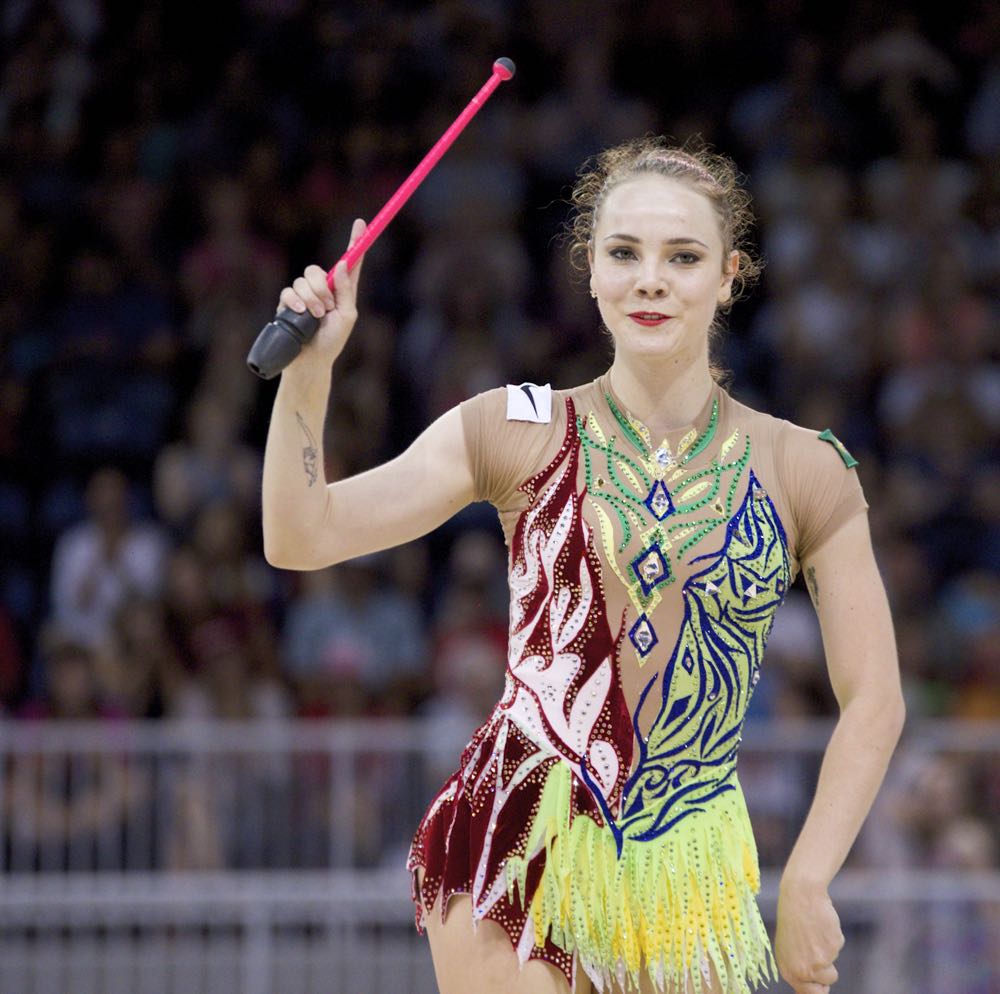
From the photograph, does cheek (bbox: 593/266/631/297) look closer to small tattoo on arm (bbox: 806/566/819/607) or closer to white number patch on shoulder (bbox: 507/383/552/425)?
white number patch on shoulder (bbox: 507/383/552/425)

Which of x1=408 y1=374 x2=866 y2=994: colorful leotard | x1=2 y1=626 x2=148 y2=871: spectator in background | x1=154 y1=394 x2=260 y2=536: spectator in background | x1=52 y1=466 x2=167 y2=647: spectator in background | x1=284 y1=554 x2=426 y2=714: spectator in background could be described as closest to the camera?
x1=408 y1=374 x2=866 y2=994: colorful leotard

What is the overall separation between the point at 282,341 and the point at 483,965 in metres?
1.02

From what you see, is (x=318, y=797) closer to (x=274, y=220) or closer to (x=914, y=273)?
(x=274, y=220)

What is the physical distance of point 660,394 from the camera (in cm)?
332

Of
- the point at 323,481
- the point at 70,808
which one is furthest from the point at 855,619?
the point at 70,808

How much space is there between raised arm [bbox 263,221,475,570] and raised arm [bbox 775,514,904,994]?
641mm

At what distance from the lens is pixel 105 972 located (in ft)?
22.1

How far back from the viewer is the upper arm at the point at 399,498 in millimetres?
3076

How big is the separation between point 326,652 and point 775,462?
4.58 meters

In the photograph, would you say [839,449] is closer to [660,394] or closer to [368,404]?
[660,394]

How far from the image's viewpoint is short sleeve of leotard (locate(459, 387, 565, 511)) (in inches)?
126

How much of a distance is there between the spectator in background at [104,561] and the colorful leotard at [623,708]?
4.73 meters

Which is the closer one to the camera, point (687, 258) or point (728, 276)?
point (687, 258)

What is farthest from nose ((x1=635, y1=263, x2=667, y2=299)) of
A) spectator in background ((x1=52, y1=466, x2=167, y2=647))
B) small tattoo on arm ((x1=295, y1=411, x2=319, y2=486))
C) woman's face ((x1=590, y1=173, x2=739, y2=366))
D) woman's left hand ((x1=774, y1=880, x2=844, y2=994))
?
spectator in background ((x1=52, y1=466, x2=167, y2=647))
